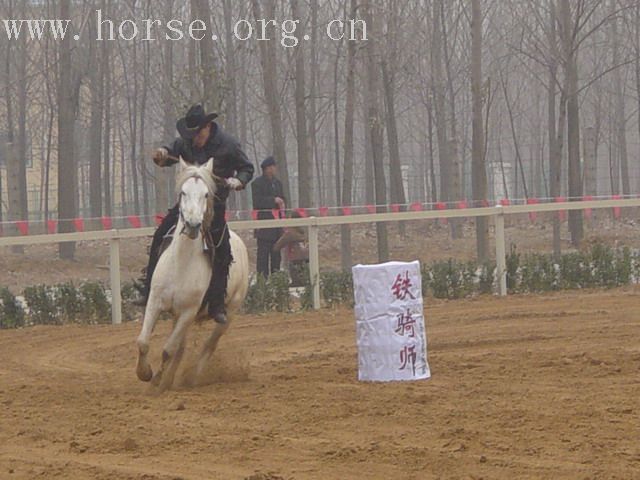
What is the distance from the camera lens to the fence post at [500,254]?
60.5ft

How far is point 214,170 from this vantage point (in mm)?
10609

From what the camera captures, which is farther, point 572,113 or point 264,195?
point 572,113

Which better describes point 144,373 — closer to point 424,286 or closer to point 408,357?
point 408,357

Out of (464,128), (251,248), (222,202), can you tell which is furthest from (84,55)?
(222,202)

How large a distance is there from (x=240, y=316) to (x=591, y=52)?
28990mm

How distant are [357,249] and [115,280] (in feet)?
48.6

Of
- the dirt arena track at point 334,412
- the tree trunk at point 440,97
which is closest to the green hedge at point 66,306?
the dirt arena track at point 334,412

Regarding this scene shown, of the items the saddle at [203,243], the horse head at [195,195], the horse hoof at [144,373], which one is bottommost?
the horse hoof at [144,373]

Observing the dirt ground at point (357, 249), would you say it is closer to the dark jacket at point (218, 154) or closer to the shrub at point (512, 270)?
the shrub at point (512, 270)

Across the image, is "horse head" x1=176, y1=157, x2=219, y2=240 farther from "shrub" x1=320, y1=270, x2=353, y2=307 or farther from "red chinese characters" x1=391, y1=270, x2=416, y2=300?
"shrub" x1=320, y1=270, x2=353, y2=307

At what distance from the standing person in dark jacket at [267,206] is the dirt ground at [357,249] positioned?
501 centimetres

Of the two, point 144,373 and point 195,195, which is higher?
point 195,195

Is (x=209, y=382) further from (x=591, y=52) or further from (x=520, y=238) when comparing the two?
(x=591, y=52)

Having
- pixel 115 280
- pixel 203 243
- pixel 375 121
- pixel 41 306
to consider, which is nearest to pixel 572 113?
pixel 375 121
